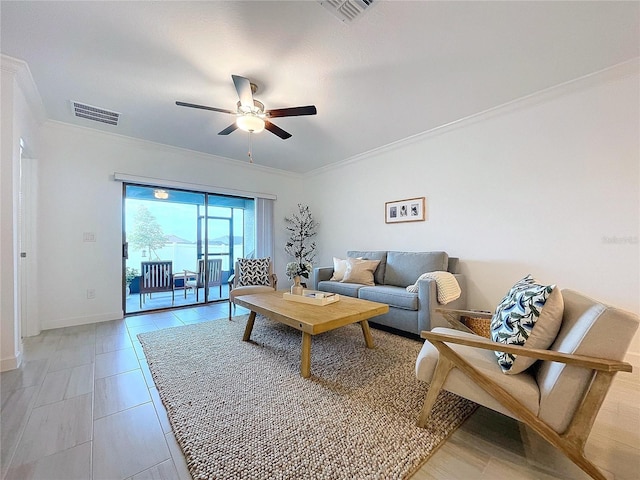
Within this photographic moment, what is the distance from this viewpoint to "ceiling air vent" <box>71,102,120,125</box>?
9.39ft

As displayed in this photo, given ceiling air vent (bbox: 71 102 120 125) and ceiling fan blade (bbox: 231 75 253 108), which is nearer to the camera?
ceiling fan blade (bbox: 231 75 253 108)

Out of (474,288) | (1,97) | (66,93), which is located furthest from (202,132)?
(474,288)

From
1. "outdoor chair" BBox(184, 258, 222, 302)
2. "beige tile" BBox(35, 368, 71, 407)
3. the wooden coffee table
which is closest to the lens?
"beige tile" BBox(35, 368, 71, 407)

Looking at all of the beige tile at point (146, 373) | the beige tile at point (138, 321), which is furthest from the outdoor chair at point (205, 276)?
the beige tile at point (146, 373)

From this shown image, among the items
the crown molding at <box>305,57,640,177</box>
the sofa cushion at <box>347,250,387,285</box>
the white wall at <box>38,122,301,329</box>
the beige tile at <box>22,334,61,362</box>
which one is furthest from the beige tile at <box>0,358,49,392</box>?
the crown molding at <box>305,57,640,177</box>

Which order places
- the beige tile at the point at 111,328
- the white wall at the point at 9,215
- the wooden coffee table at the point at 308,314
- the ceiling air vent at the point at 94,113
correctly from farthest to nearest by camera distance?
the beige tile at the point at 111,328 < the ceiling air vent at the point at 94,113 < the white wall at the point at 9,215 < the wooden coffee table at the point at 308,314

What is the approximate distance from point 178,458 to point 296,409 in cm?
64

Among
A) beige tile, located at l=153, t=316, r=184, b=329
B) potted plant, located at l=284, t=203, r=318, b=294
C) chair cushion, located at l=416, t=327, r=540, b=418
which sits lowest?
beige tile, located at l=153, t=316, r=184, b=329

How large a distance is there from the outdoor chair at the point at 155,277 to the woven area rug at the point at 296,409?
A: 5.35 feet

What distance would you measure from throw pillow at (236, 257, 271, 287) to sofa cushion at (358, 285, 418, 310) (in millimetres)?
1494

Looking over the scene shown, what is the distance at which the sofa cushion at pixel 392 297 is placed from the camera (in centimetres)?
276

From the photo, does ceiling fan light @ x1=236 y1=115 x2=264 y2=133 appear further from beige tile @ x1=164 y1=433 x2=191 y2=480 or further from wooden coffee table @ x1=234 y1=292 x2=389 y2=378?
beige tile @ x1=164 y1=433 x2=191 y2=480

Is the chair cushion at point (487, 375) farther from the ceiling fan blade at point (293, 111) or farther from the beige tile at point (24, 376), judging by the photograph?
the beige tile at point (24, 376)

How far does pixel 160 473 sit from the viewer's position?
1176 millimetres
